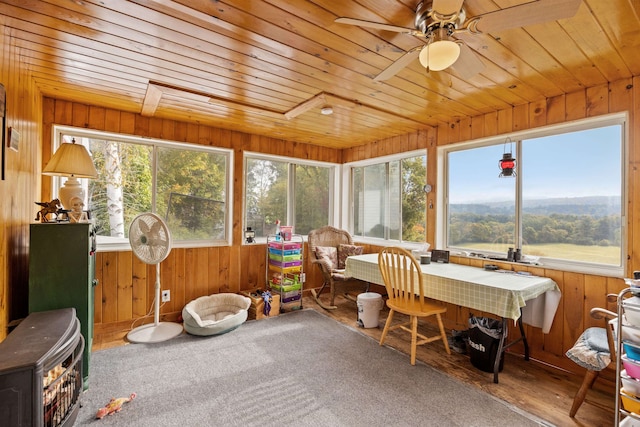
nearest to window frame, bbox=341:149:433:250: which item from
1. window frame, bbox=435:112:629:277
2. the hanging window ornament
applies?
window frame, bbox=435:112:629:277

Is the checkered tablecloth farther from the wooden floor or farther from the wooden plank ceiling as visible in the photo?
the wooden plank ceiling

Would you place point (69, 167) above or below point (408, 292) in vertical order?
above

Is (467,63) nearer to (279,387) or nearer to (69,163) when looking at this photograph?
(279,387)

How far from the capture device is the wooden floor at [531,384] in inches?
76.5

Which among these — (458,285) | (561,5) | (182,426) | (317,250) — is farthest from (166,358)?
(561,5)

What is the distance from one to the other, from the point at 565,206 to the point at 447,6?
2286 millimetres

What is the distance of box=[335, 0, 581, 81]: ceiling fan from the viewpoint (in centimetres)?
128

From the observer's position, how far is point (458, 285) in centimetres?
245

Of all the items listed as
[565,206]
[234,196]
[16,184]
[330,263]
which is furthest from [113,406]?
[565,206]

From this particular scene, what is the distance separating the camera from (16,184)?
1.99m

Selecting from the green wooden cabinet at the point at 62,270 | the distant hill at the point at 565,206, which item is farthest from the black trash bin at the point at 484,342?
the green wooden cabinet at the point at 62,270

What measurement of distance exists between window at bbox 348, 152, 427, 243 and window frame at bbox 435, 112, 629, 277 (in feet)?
0.89

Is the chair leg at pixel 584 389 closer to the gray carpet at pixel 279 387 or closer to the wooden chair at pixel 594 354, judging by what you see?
the wooden chair at pixel 594 354

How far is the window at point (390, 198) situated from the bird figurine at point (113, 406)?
130 inches
